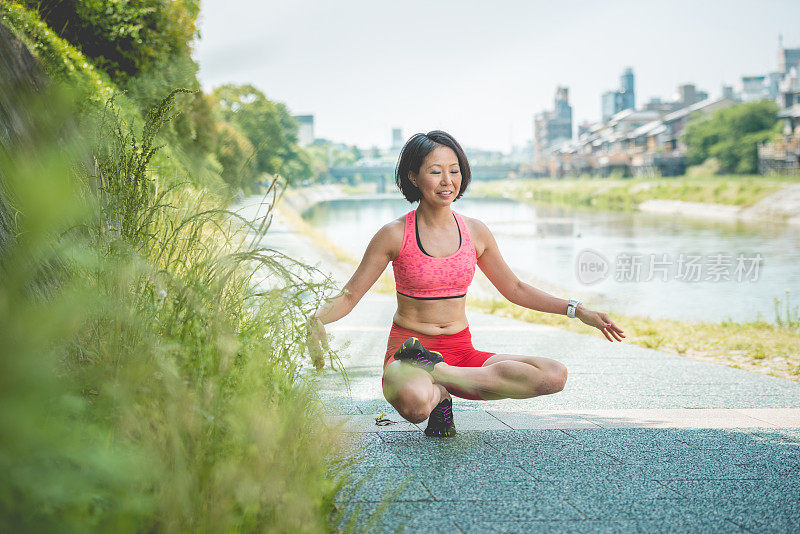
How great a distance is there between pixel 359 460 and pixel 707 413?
188 centimetres

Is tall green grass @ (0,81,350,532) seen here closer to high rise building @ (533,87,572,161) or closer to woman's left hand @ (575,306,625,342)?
woman's left hand @ (575,306,625,342)

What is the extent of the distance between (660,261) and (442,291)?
1862 cm

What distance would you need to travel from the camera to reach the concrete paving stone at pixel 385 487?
2172mm

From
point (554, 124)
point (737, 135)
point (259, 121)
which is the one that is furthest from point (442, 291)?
point (554, 124)

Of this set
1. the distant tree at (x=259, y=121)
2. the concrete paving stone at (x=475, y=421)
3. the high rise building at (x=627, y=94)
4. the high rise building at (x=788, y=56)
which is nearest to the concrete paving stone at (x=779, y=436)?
the concrete paving stone at (x=475, y=421)

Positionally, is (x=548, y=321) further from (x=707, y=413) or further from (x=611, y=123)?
(x=611, y=123)

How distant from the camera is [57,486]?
135 cm

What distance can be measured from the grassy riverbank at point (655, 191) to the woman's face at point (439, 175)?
34.9m

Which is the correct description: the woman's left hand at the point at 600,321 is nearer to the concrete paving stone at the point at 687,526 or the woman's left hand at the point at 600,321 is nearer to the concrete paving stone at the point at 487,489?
the concrete paving stone at the point at 487,489

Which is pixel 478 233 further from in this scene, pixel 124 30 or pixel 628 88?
pixel 628 88

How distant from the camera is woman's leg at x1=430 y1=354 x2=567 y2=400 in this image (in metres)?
2.75

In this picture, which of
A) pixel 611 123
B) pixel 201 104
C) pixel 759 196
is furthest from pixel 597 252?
pixel 611 123

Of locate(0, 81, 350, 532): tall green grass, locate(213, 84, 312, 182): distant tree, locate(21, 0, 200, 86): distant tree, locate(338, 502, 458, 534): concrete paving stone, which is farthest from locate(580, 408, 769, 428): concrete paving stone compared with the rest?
locate(213, 84, 312, 182): distant tree

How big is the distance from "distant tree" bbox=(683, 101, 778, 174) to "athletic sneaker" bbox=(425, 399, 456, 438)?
51896 millimetres
